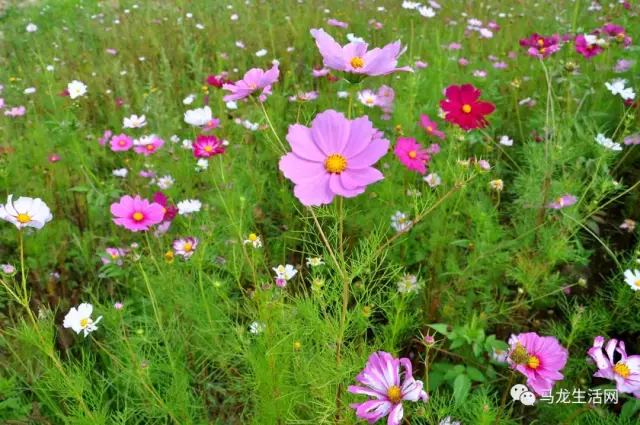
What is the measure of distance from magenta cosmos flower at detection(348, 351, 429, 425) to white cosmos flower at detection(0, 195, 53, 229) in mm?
742

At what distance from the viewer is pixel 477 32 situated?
11.6 feet

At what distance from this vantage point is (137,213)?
1.25 metres

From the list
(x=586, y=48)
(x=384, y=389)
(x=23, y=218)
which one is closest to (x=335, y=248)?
(x=384, y=389)

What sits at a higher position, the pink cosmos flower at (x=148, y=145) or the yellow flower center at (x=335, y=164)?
the yellow flower center at (x=335, y=164)

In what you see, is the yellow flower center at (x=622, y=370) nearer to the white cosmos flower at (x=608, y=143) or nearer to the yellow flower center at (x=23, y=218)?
the white cosmos flower at (x=608, y=143)

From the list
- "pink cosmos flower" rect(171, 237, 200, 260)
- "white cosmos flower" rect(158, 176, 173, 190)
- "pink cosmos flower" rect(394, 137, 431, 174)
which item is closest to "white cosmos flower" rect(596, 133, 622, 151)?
"pink cosmos flower" rect(394, 137, 431, 174)

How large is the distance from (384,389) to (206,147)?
1010 mm

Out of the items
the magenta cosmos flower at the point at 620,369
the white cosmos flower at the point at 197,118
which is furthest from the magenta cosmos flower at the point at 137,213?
the magenta cosmos flower at the point at 620,369

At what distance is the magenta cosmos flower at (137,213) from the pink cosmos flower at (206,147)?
0.82 ft

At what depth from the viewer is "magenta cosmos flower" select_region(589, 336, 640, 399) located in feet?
2.73

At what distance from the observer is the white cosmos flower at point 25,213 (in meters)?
0.93

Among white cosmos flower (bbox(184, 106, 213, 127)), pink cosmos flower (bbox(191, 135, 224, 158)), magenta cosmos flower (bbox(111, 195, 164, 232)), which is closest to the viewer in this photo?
magenta cosmos flower (bbox(111, 195, 164, 232))

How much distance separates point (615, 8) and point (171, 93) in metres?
3.62

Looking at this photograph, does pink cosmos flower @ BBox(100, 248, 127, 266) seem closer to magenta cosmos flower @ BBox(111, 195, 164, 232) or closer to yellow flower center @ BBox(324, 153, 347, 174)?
magenta cosmos flower @ BBox(111, 195, 164, 232)
